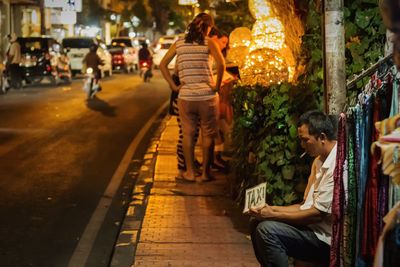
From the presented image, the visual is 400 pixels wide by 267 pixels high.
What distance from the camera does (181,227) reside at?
23.2 feet

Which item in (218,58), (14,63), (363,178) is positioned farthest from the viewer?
(14,63)

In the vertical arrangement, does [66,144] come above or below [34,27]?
below

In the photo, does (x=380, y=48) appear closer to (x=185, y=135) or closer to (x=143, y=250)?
(x=143, y=250)

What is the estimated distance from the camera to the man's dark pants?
4.56 m

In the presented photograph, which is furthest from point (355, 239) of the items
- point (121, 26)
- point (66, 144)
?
point (121, 26)

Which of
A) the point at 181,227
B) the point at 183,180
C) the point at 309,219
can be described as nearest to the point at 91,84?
the point at 183,180

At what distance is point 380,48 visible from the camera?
5.38 meters

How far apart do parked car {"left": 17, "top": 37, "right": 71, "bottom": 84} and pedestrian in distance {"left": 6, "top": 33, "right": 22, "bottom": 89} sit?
0.40 m

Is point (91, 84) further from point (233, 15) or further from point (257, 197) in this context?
point (257, 197)

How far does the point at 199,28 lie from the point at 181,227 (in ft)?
8.28

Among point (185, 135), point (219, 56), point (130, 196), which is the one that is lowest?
point (130, 196)

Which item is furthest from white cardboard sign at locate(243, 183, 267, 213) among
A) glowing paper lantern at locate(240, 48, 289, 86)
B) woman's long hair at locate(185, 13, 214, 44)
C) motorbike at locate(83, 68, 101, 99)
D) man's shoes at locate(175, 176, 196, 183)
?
motorbike at locate(83, 68, 101, 99)

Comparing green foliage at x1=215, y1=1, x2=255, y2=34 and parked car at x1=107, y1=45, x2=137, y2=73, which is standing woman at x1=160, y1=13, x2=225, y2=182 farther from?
parked car at x1=107, y1=45, x2=137, y2=73

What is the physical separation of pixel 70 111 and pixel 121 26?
142ft
